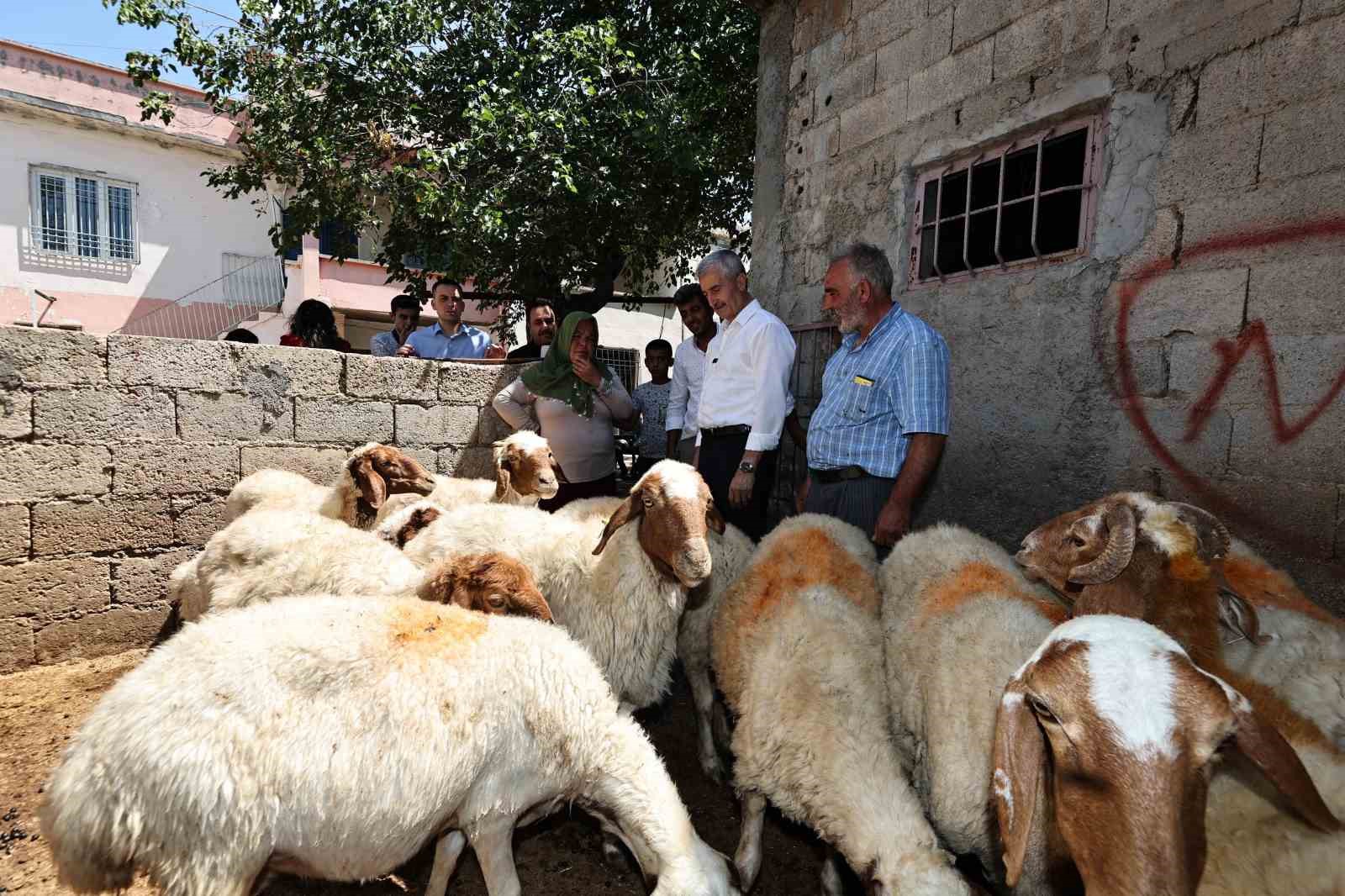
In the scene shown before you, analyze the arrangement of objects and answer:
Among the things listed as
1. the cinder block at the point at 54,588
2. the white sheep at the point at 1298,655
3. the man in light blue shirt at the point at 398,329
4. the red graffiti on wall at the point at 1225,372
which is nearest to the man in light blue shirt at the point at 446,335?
the man in light blue shirt at the point at 398,329

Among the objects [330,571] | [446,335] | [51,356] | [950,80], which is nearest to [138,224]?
[446,335]

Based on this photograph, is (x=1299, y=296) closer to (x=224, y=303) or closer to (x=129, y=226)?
(x=224, y=303)

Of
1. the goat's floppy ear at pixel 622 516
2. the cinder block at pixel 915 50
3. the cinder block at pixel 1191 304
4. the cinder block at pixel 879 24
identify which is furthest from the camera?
A: the cinder block at pixel 879 24

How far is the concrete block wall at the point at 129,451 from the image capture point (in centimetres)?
423

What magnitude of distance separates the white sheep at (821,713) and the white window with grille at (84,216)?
69.2ft

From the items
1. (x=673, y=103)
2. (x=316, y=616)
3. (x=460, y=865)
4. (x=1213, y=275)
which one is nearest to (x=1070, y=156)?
(x=1213, y=275)

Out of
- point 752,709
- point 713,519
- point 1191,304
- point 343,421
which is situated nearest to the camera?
point 752,709

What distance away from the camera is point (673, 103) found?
28.5 ft

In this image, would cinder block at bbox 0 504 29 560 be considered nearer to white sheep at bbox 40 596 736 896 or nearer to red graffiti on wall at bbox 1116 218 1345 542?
white sheep at bbox 40 596 736 896

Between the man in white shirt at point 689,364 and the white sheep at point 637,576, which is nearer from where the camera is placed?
the white sheep at point 637,576

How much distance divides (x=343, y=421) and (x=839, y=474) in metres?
3.64

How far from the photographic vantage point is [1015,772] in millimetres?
1570

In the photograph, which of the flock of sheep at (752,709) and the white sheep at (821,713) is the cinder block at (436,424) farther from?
the white sheep at (821,713)

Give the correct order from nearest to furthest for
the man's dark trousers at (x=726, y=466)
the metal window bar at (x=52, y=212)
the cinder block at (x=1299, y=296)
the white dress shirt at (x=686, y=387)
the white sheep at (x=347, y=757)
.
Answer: the white sheep at (x=347, y=757) → the cinder block at (x=1299, y=296) → the man's dark trousers at (x=726, y=466) → the white dress shirt at (x=686, y=387) → the metal window bar at (x=52, y=212)
